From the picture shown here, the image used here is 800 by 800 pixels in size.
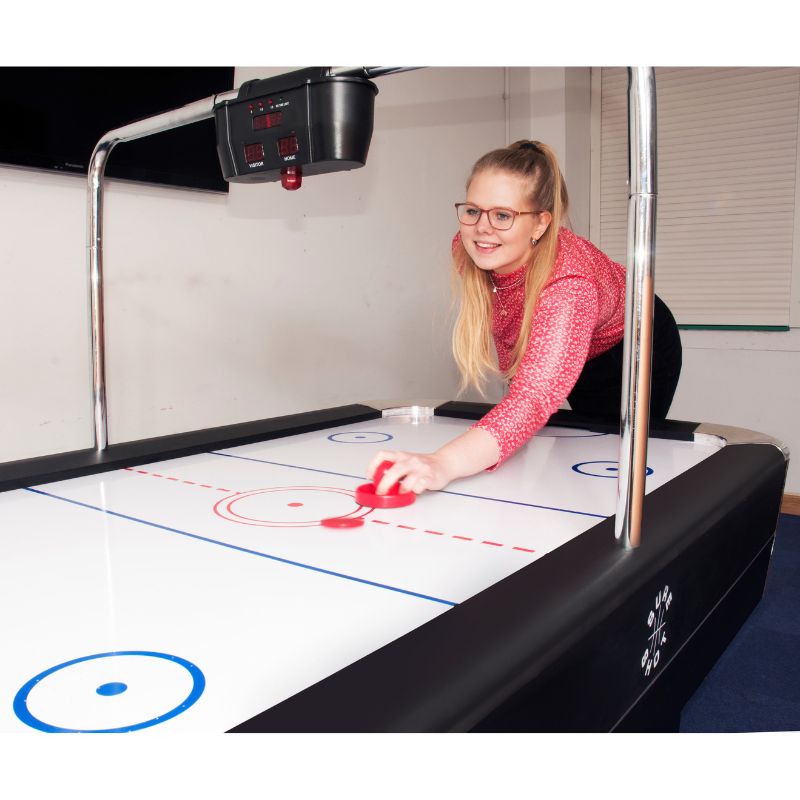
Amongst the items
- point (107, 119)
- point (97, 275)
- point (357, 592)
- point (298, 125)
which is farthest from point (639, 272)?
point (107, 119)

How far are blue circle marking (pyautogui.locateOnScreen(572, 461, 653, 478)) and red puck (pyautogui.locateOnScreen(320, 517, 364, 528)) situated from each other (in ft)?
1.44

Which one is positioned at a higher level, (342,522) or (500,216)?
(500,216)

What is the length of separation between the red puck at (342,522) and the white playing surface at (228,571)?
0.01m

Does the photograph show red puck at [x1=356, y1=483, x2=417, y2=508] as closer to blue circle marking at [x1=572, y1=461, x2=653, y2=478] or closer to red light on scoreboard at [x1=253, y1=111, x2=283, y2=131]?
blue circle marking at [x1=572, y1=461, x2=653, y2=478]

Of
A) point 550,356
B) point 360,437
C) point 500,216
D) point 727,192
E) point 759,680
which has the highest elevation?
point 727,192

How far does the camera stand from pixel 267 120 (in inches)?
38.9

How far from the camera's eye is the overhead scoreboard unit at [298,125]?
0.93 m

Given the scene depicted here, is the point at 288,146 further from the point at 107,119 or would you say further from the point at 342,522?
the point at 107,119

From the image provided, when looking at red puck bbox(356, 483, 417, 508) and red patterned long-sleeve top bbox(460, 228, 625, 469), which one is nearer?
red puck bbox(356, 483, 417, 508)

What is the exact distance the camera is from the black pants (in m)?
1.75

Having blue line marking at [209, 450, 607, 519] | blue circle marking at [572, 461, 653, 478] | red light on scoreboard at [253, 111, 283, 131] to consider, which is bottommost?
blue circle marking at [572, 461, 653, 478]

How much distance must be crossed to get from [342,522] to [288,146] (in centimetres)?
50

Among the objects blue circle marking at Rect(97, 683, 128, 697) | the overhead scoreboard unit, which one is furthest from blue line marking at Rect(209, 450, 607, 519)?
blue circle marking at Rect(97, 683, 128, 697)
